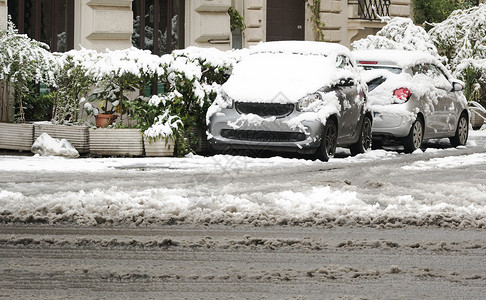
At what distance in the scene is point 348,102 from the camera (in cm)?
1697

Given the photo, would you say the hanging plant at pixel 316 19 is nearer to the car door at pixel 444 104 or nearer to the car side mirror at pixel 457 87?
the car door at pixel 444 104

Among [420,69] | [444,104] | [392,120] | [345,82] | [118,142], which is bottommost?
[118,142]

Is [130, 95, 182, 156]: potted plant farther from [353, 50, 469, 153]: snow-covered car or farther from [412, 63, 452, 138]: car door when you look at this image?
[412, 63, 452, 138]: car door

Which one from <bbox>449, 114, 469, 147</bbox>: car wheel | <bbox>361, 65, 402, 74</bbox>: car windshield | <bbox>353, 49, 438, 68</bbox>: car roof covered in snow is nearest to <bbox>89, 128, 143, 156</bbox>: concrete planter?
<bbox>361, 65, 402, 74</bbox>: car windshield

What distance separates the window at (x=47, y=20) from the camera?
2034 cm

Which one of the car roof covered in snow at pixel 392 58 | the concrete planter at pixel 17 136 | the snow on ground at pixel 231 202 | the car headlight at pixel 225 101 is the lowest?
the snow on ground at pixel 231 202

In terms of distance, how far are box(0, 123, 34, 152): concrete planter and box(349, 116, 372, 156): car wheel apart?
4906 mm

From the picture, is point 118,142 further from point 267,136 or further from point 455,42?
point 455,42

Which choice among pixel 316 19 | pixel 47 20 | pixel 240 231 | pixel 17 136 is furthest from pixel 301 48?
pixel 316 19

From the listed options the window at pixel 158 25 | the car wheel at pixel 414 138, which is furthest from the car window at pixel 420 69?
the window at pixel 158 25

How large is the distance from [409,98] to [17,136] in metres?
6.13

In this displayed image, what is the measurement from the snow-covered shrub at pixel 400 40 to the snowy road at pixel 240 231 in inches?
440

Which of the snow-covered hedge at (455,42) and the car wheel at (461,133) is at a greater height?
the snow-covered hedge at (455,42)

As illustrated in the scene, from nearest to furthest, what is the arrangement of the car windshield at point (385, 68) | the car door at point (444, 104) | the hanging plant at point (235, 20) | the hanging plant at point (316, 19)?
1. the car windshield at point (385, 68)
2. the car door at point (444, 104)
3. the hanging plant at point (235, 20)
4. the hanging plant at point (316, 19)
